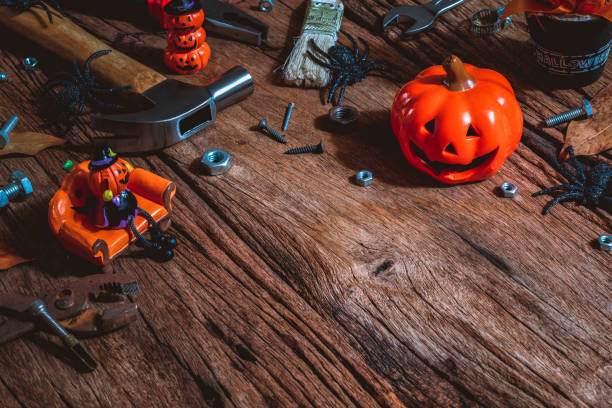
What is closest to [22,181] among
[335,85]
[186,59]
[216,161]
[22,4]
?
[216,161]

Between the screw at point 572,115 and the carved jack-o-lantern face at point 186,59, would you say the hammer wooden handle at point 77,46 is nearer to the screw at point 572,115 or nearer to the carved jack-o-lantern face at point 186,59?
the carved jack-o-lantern face at point 186,59

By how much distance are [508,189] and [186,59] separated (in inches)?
38.0

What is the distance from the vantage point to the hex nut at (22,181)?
4.67 feet

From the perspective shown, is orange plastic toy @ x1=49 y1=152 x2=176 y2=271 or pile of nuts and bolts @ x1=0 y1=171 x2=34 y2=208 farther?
pile of nuts and bolts @ x1=0 y1=171 x2=34 y2=208

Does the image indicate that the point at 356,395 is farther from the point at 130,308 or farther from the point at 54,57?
the point at 54,57

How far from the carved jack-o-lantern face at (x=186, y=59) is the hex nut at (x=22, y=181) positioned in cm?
56

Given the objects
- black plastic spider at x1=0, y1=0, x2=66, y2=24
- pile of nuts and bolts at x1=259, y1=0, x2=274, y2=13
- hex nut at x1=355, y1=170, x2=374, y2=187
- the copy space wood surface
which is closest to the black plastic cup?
the copy space wood surface

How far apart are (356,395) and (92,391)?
0.48m

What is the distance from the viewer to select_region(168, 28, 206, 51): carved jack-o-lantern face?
5.61 ft

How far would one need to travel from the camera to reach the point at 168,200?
1.35 meters

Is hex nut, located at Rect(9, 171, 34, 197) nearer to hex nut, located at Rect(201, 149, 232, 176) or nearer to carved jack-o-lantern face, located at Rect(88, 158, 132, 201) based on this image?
carved jack-o-lantern face, located at Rect(88, 158, 132, 201)

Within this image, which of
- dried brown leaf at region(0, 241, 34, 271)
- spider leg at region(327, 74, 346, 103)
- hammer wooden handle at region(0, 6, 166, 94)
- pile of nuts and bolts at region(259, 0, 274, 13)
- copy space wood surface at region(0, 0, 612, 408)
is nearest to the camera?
copy space wood surface at region(0, 0, 612, 408)

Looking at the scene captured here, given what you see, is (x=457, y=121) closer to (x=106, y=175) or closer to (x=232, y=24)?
(x=106, y=175)

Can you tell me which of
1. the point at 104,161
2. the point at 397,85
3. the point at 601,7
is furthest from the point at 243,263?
the point at 601,7
